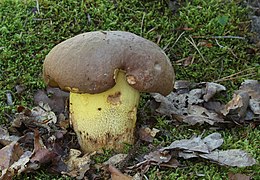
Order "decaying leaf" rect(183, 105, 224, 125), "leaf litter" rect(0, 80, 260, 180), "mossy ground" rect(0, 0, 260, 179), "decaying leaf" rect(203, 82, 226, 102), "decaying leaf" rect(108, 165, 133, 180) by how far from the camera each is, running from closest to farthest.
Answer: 1. "decaying leaf" rect(108, 165, 133, 180)
2. "leaf litter" rect(0, 80, 260, 180)
3. "decaying leaf" rect(183, 105, 224, 125)
4. "decaying leaf" rect(203, 82, 226, 102)
5. "mossy ground" rect(0, 0, 260, 179)

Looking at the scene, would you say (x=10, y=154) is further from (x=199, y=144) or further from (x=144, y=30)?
(x=144, y=30)

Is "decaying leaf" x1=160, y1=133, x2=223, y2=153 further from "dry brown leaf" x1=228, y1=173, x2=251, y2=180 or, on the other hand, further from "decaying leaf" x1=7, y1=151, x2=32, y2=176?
"decaying leaf" x1=7, y1=151, x2=32, y2=176

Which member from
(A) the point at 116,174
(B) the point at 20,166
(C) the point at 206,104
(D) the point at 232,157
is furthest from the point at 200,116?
(B) the point at 20,166

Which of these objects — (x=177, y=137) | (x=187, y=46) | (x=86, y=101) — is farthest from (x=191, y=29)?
(x=86, y=101)

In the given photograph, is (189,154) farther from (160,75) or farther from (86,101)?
(86,101)

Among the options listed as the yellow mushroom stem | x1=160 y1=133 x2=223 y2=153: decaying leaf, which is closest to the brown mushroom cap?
the yellow mushroom stem

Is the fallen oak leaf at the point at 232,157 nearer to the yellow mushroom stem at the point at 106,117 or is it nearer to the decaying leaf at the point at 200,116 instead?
the decaying leaf at the point at 200,116
